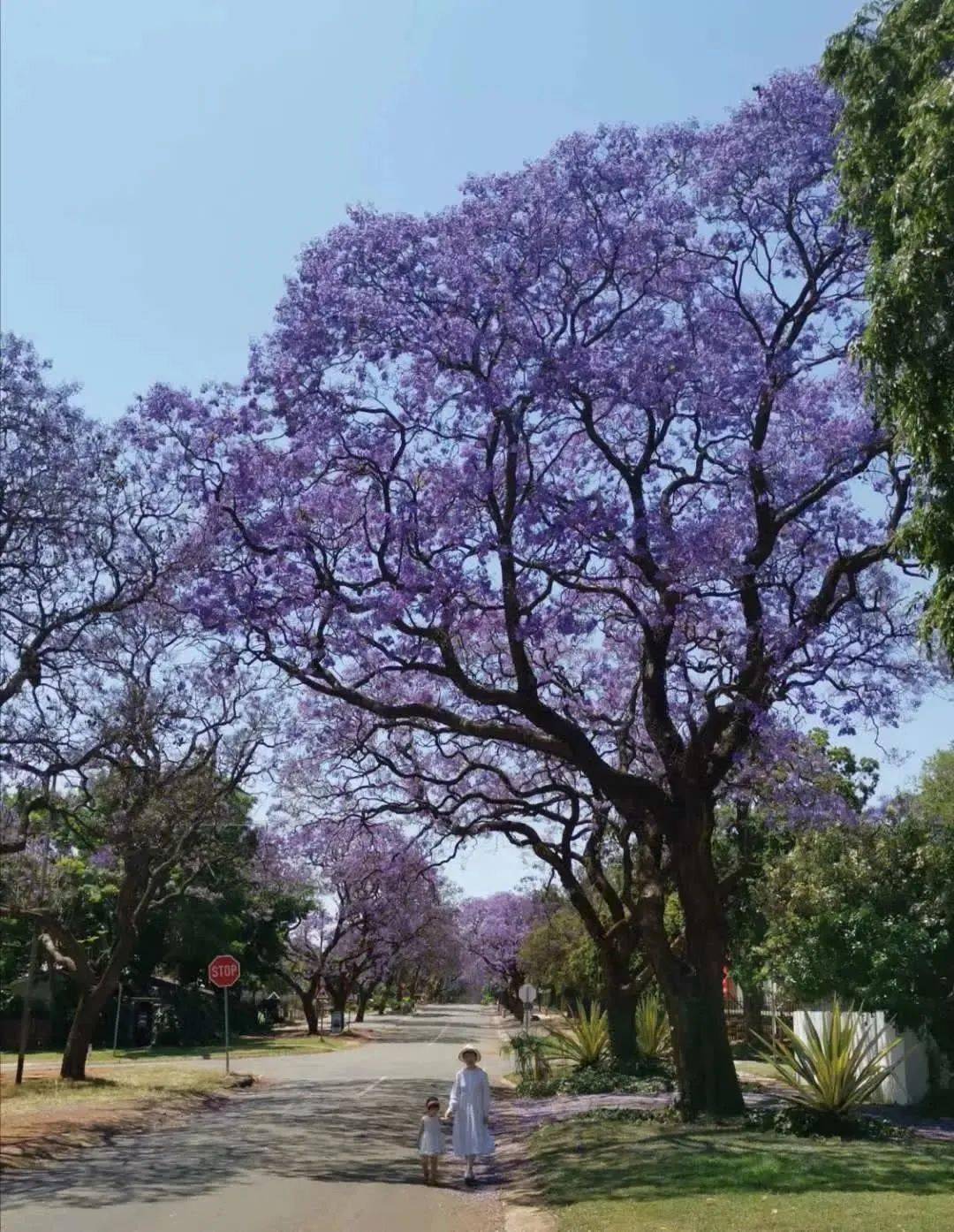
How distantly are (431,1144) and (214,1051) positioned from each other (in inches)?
1337

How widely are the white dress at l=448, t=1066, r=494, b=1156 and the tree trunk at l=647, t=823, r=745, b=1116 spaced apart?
464cm

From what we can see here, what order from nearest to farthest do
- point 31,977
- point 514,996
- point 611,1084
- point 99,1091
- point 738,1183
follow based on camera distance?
point 738,1183 → point 99,1091 → point 31,977 → point 611,1084 → point 514,996

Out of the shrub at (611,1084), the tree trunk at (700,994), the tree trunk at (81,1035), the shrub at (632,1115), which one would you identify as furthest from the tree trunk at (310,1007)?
the tree trunk at (700,994)

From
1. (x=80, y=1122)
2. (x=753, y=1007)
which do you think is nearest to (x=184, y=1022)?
(x=753, y=1007)

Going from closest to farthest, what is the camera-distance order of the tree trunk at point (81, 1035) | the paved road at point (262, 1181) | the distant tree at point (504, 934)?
the paved road at point (262, 1181)
the tree trunk at point (81, 1035)
the distant tree at point (504, 934)

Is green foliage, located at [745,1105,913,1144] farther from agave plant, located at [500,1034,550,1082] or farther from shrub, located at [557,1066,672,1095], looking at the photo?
agave plant, located at [500,1034,550,1082]

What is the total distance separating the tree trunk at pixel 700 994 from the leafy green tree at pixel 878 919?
14.0 feet

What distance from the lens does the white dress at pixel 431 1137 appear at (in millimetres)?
14109

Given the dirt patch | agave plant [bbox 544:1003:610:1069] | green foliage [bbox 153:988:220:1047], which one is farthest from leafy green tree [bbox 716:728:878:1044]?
green foliage [bbox 153:988:220:1047]

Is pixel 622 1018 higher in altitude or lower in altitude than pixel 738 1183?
higher

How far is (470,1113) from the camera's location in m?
14.6

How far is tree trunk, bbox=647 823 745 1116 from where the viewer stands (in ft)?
59.6

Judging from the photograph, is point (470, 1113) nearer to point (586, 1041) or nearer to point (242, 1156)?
point (242, 1156)

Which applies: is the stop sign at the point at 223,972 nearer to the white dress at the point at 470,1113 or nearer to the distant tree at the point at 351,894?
the distant tree at the point at 351,894
